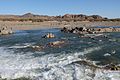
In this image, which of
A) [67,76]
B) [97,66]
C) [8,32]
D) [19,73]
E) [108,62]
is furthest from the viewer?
[8,32]

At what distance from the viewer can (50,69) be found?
2122 cm

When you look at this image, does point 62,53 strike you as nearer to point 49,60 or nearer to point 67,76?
point 49,60

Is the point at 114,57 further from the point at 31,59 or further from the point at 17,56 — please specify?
the point at 17,56

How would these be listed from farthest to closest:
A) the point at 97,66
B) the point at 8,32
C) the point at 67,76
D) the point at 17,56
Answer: the point at 8,32 < the point at 17,56 < the point at 97,66 < the point at 67,76

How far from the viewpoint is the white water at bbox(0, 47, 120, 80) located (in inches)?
744

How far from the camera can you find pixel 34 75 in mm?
19578

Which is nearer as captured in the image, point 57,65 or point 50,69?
point 50,69

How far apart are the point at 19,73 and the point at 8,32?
1611 inches

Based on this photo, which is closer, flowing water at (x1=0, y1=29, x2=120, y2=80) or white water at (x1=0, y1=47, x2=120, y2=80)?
white water at (x1=0, y1=47, x2=120, y2=80)

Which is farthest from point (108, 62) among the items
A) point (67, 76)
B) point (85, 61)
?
point (67, 76)

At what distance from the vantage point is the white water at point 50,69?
62.0 ft

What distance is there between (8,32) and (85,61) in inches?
1530

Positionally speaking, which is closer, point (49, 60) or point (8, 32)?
point (49, 60)

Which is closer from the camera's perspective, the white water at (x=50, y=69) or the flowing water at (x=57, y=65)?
the white water at (x=50, y=69)
